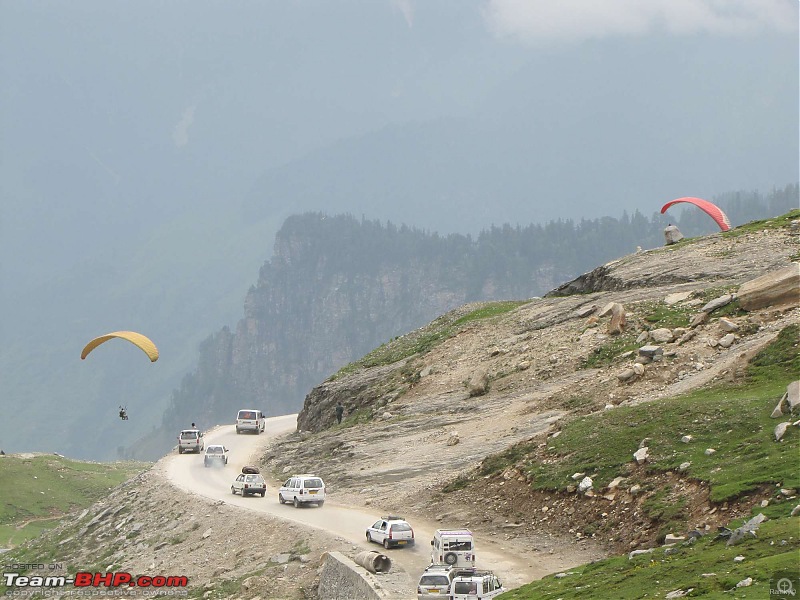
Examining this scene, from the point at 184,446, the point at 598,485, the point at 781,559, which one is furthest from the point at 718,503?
the point at 184,446

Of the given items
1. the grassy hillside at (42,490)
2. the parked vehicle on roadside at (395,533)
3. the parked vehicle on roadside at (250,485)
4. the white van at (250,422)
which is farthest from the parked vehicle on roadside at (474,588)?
the grassy hillside at (42,490)

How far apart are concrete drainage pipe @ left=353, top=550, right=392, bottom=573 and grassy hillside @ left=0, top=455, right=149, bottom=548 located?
166 ft

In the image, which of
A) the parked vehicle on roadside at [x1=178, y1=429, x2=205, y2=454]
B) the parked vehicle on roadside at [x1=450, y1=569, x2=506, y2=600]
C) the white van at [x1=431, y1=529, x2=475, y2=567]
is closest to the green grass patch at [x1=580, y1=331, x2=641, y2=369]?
the white van at [x1=431, y1=529, x2=475, y2=567]

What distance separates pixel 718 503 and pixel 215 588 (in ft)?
67.2

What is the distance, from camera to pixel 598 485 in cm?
4081

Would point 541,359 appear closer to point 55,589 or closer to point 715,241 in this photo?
point 715,241

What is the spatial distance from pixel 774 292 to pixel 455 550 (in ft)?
81.1

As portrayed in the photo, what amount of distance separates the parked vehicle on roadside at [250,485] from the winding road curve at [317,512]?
306mm

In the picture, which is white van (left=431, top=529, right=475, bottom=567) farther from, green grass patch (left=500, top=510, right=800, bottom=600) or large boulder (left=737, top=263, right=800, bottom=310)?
large boulder (left=737, top=263, right=800, bottom=310)

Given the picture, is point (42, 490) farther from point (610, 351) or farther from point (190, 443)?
point (610, 351)

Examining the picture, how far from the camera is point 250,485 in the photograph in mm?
57562

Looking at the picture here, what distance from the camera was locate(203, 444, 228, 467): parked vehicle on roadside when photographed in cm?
7175

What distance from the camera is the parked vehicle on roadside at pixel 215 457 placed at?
71.8 metres

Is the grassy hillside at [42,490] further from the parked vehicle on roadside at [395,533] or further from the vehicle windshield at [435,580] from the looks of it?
the vehicle windshield at [435,580]
